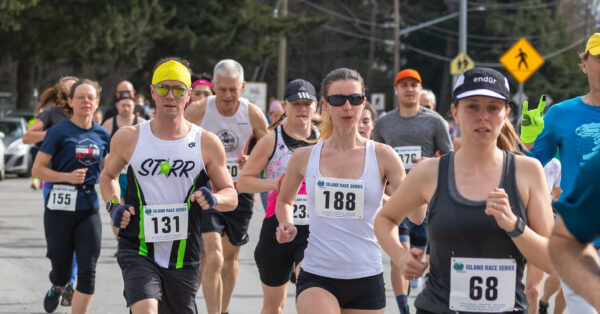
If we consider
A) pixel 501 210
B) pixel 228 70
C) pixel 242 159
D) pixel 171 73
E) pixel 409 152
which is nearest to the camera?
pixel 501 210

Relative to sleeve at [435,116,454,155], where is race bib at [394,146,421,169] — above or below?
below

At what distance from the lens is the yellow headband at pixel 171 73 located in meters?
5.64

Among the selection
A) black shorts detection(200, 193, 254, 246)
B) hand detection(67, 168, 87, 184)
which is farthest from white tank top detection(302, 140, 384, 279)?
hand detection(67, 168, 87, 184)

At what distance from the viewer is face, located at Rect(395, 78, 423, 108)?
8953mm

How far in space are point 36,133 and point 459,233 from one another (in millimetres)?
6702

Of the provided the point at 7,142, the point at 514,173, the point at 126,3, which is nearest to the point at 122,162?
the point at 514,173

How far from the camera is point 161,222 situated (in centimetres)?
543

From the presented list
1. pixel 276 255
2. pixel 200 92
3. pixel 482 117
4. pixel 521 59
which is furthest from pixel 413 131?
pixel 521 59

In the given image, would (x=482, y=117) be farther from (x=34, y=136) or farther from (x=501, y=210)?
(x=34, y=136)

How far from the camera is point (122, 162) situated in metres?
5.69

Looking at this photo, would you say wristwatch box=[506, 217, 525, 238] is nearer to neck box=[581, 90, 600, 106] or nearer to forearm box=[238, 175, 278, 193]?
neck box=[581, 90, 600, 106]

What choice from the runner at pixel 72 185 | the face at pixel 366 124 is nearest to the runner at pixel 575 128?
the face at pixel 366 124

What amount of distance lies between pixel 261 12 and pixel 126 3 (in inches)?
418

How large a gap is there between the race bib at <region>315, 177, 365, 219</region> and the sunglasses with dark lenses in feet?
1.45
